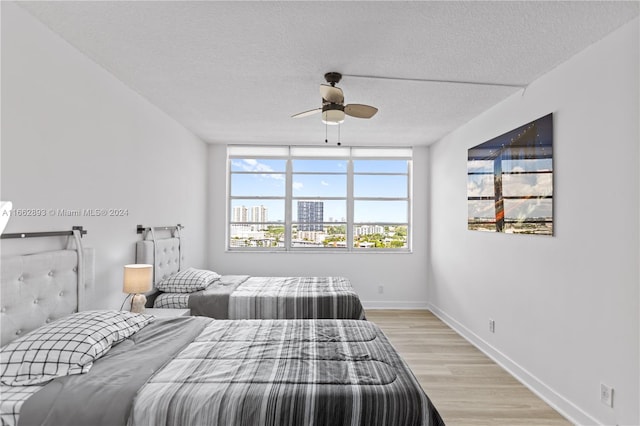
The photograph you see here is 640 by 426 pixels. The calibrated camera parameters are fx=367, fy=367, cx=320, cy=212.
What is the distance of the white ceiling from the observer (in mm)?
2074

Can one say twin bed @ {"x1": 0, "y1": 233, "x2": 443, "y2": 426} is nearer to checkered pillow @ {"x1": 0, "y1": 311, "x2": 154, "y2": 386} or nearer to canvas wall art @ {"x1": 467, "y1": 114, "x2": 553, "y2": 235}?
checkered pillow @ {"x1": 0, "y1": 311, "x2": 154, "y2": 386}

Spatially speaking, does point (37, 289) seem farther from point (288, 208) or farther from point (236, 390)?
point (288, 208)

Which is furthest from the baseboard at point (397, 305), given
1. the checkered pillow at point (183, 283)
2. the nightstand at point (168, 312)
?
the nightstand at point (168, 312)

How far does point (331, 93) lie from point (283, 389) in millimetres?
2088

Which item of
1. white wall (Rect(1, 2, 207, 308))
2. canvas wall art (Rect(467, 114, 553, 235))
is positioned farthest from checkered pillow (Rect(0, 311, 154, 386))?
canvas wall art (Rect(467, 114, 553, 235))

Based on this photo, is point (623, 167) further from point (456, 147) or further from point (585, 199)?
point (456, 147)

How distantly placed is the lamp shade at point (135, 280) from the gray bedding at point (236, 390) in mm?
916

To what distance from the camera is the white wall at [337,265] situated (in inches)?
227

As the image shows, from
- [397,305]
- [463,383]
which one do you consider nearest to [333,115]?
[463,383]

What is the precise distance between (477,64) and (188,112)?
295 cm

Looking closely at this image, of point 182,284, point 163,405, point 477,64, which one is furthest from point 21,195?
point 477,64

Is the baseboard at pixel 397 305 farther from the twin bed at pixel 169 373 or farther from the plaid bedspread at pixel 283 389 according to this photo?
the plaid bedspread at pixel 283 389

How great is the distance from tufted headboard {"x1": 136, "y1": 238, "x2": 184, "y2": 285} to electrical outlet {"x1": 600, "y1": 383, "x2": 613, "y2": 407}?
370 centimetres

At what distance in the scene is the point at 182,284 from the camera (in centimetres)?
373
